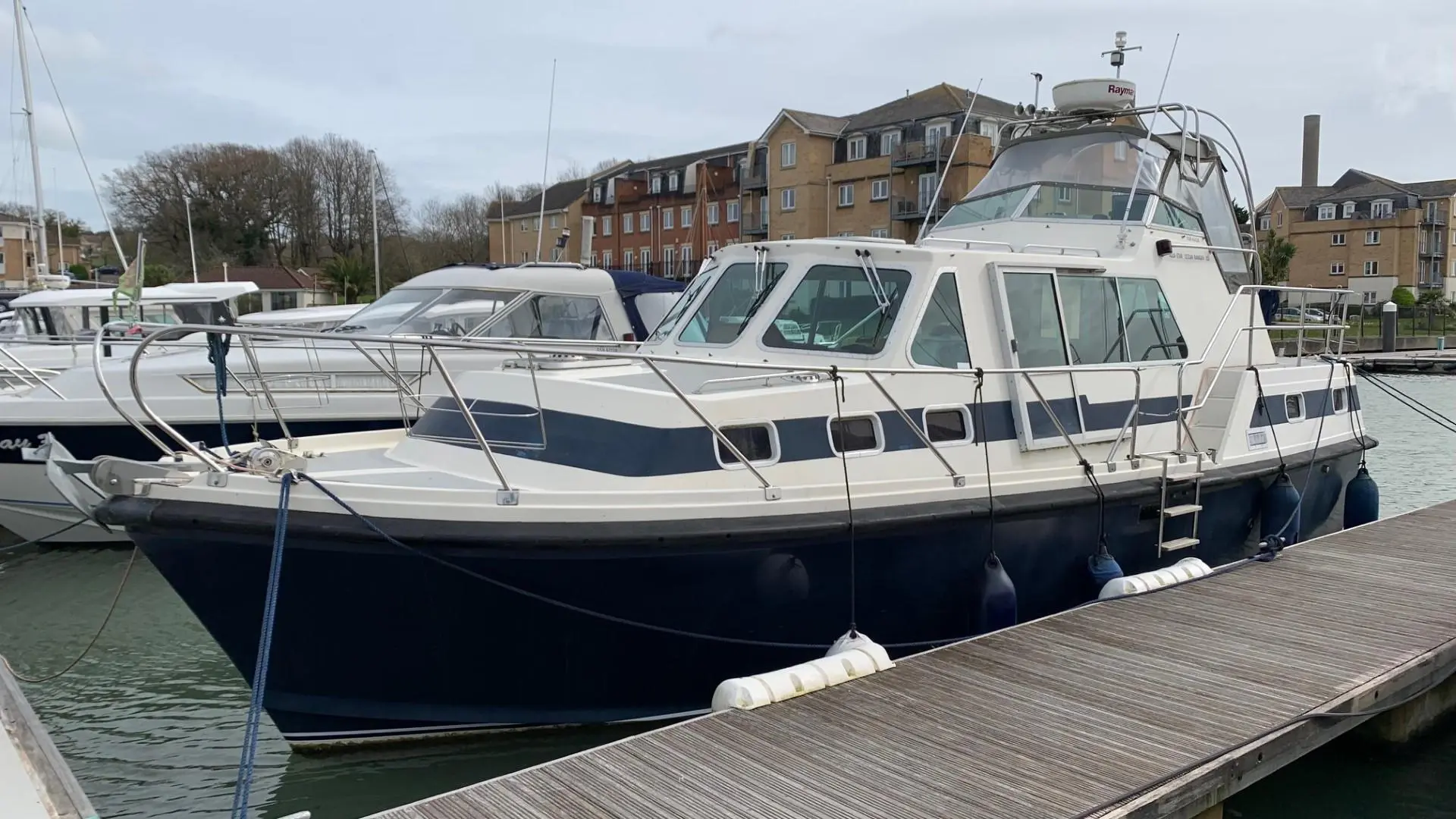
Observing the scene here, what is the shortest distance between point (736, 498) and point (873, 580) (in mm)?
993

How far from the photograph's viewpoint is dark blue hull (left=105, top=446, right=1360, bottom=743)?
513cm

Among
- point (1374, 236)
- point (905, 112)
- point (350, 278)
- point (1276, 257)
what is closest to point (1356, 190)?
point (1374, 236)

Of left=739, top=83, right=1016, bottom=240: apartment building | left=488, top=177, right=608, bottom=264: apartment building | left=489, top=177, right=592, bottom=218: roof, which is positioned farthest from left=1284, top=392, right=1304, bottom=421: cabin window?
left=489, top=177, right=592, bottom=218: roof

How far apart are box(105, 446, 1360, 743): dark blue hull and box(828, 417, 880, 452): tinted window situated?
0.48 meters

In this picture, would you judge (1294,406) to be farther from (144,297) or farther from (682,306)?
(144,297)

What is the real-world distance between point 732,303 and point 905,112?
3571cm

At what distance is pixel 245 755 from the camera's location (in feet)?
13.5

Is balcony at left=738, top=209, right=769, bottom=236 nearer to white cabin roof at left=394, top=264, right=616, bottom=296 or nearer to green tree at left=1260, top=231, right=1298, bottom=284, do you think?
green tree at left=1260, top=231, right=1298, bottom=284

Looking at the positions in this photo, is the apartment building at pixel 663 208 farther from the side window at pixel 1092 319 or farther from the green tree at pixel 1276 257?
the side window at pixel 1092 319

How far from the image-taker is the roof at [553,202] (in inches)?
2206

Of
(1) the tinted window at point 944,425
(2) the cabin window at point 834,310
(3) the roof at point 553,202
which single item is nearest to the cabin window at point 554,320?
(2) the cabin window at point 834,310

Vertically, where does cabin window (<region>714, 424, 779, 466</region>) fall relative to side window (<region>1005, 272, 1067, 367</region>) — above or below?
below

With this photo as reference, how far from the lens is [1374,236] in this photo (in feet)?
189

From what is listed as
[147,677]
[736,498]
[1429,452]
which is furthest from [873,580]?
[1429,452]
